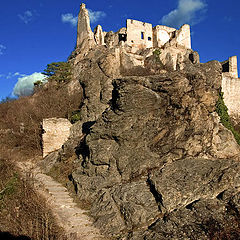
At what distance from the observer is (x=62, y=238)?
5.68 meters

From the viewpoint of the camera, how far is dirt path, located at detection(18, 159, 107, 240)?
639 cm

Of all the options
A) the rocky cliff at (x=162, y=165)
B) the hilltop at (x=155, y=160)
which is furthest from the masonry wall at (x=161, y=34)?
the rocky cliff at (x=162, y=165)

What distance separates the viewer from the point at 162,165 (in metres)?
8.80

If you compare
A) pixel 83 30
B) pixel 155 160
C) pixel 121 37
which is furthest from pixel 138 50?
pixel 155 160

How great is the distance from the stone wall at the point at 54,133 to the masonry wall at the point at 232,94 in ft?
44.8

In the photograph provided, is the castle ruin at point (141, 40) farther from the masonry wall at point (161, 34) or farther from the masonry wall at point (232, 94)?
the masonry wall at point (232, 94)

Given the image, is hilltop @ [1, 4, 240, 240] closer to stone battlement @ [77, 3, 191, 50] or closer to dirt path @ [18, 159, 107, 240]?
dirt path @ [18, 159, 107, 240]

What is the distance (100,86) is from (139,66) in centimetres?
Answer: 783

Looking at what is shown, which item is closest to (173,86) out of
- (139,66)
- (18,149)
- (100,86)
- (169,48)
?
(100,86)

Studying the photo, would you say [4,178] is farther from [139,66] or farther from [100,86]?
[139,66]

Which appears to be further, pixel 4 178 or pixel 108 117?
→ pixel 108 117

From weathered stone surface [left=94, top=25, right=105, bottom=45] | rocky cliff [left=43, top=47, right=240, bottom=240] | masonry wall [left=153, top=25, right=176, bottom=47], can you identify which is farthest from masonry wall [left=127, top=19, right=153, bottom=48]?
rocky cliff [left=43, top=47, right=240, bottom=240]

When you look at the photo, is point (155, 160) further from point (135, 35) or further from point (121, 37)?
point (121, 37)

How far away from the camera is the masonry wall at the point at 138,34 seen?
3284 cm
